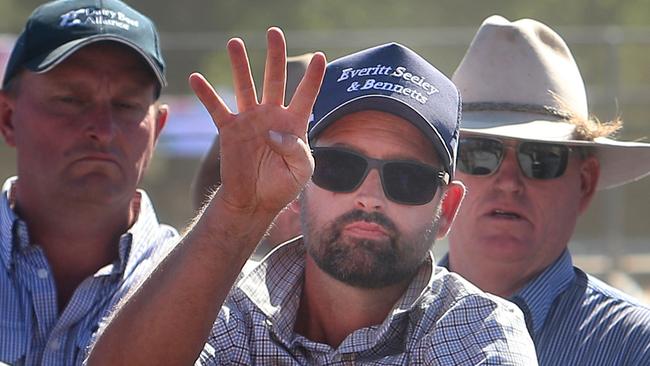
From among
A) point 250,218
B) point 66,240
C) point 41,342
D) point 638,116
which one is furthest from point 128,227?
point 638,116

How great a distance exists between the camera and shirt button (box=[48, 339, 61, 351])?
342 cm

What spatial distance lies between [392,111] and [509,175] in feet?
4.71

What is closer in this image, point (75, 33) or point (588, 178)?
point (75, 33)

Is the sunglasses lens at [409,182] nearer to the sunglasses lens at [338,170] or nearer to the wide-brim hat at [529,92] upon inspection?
the sunglasses lens at [338,170]

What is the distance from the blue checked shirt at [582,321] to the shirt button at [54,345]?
4.24ft

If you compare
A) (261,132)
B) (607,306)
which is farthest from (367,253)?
(607,306)

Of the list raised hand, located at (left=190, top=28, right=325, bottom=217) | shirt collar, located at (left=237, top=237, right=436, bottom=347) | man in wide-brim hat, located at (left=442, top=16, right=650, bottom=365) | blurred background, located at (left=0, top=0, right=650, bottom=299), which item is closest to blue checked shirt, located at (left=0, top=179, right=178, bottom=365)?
shirt collar, located at (left=237, top=237, right=436, bottom=347)

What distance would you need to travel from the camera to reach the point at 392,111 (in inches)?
101

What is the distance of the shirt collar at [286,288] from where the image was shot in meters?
2.55

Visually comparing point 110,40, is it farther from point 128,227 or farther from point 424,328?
point 424,328

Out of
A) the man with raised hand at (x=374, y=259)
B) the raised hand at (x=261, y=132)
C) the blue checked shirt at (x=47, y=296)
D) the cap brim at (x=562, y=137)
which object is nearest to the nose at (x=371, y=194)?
the man with raised hand at (x=374, y=259)

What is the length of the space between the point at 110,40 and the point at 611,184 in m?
1.72

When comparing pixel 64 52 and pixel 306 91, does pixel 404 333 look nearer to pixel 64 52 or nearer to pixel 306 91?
pixel 306 91

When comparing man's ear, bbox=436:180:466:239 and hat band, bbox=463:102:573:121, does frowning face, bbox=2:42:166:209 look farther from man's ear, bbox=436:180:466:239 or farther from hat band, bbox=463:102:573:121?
man's ear, bbox=436:180:466:239
